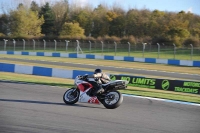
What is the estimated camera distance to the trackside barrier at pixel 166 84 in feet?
45.1

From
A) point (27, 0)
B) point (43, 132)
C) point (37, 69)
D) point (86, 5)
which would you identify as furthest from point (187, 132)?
point (86, 5)

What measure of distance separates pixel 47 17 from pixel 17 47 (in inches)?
836

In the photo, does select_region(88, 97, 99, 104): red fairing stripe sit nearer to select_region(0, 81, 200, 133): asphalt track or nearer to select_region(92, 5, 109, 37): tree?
select_region(0, 81, 200, 133): asphalt track

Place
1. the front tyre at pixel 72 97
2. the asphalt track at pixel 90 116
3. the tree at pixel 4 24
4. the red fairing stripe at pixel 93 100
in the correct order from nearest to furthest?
the asphalt track at pixel 90 116, the red fairing stripe at pixel 93 100, the front tyre at pixel 72 97, the tree at pixel 4 24

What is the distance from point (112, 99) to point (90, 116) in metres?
1.34

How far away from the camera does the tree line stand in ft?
169

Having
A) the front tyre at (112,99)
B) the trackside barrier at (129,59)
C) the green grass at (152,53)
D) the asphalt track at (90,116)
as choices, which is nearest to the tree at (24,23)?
the green grass at (152,53)

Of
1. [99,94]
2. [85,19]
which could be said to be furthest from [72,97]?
[85,19]

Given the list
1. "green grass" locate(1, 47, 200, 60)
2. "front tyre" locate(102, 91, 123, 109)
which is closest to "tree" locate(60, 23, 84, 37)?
"green grass" locate(1, 47, 200, 60)

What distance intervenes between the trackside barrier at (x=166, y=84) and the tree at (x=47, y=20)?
2240 inches

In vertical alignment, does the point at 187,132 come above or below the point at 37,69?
below

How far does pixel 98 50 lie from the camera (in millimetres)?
46156

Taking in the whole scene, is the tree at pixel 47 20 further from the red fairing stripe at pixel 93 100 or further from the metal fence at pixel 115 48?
the red fairing stripe at pixel 93 100

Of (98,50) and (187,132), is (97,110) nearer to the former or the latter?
(187,132)
